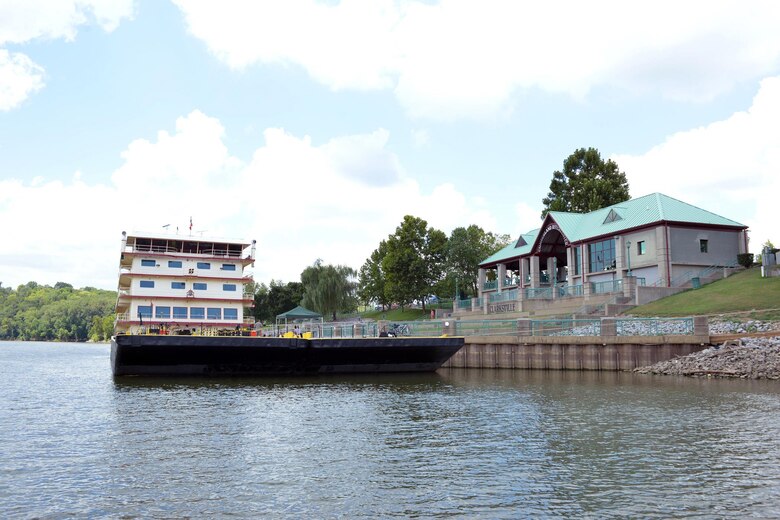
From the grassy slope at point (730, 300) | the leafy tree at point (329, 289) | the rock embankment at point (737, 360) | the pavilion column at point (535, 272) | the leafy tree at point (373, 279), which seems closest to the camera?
the rock embankment at point (737, 360)

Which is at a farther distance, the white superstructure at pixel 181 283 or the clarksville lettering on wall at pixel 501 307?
the clarksville lettering on wall at pixel 501 307

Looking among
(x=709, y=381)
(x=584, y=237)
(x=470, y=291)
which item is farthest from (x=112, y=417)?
(x=470, y=291)

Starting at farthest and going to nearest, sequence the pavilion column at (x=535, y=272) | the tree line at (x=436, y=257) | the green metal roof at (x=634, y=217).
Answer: the tree line at (x=436, y=257)
the pavilion column at (x=535, y=272)
the green metal roof at (x=634, y=217)

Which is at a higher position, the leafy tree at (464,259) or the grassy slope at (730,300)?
the leafy tree at (464,259)

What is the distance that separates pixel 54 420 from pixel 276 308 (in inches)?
3916

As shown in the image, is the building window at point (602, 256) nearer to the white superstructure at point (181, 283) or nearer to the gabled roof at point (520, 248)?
the gabled roof at point (520, 248)

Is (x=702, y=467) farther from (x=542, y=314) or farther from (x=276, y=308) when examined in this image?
(x=276, y=308)

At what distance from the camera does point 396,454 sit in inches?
614

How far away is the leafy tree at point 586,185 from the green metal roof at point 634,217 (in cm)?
1381

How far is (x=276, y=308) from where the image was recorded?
119812 mm

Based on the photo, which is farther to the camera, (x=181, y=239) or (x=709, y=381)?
(x=181, y=239)

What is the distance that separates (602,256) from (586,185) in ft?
75.2

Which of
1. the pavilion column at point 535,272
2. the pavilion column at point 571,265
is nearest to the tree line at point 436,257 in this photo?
the pavilion column at point 535,272

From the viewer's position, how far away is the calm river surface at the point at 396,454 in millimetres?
11328
